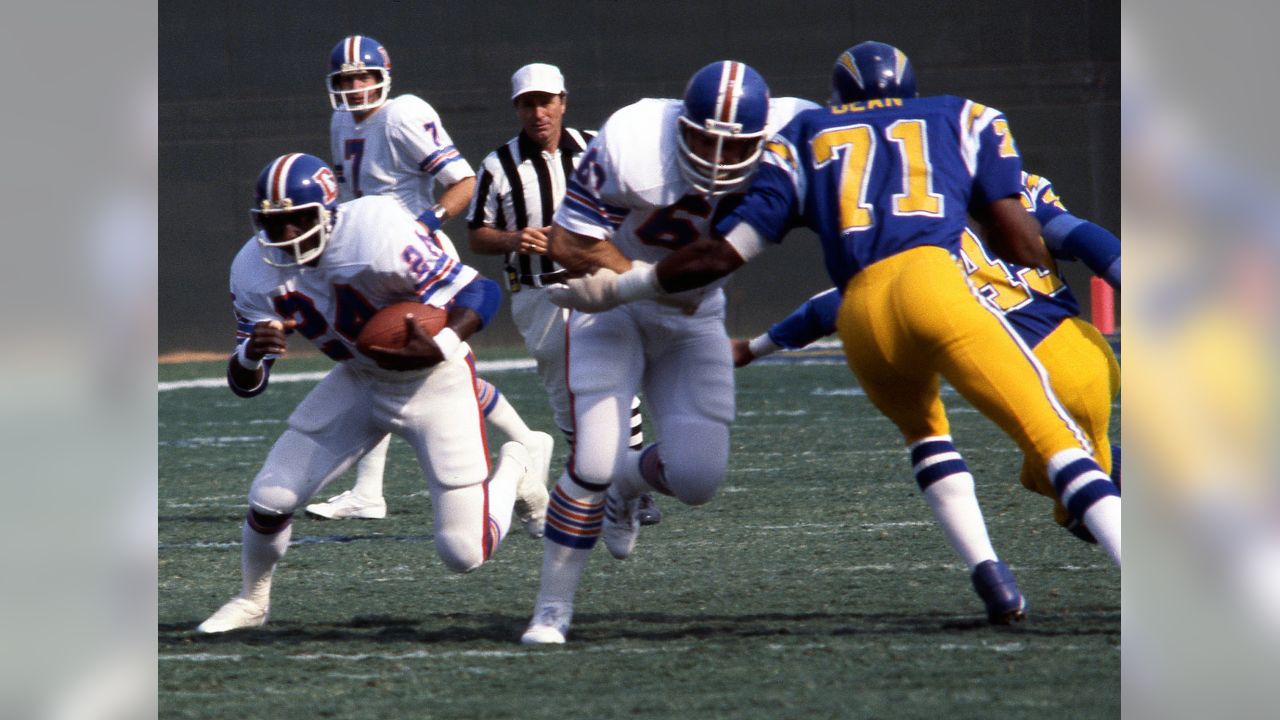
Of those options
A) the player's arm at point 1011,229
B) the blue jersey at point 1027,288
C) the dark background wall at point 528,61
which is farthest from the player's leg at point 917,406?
the dark background wall at point 528,61

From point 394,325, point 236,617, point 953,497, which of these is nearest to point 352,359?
point 394,325

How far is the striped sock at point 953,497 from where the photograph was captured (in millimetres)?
3561

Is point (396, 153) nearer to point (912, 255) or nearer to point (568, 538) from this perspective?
point (568, 538)

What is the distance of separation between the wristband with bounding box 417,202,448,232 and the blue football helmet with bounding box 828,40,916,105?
7.39 ft

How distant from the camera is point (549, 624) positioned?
360 centimetres

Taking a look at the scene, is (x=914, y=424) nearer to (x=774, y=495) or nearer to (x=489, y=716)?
(x=489, y=716)

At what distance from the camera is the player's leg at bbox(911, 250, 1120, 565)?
3146 millimetres

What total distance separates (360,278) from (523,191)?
194cm

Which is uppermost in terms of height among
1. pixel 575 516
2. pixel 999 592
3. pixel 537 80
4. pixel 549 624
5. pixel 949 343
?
pixel 537 80

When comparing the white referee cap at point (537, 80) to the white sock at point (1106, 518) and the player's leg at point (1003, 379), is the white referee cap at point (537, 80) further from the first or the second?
the white sock at point (1106, 518)

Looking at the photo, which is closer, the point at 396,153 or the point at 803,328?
the point at 803,328

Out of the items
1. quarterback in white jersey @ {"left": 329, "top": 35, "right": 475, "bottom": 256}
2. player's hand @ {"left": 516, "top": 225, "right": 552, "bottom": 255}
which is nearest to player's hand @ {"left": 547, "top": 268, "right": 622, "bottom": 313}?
player's hand @ {"left": 516, "top": 225, "right": 552, "bottom": 255}

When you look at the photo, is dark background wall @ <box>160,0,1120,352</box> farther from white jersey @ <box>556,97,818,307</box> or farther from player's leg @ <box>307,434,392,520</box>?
white jersey @ <box>556,97,818,307</box>
